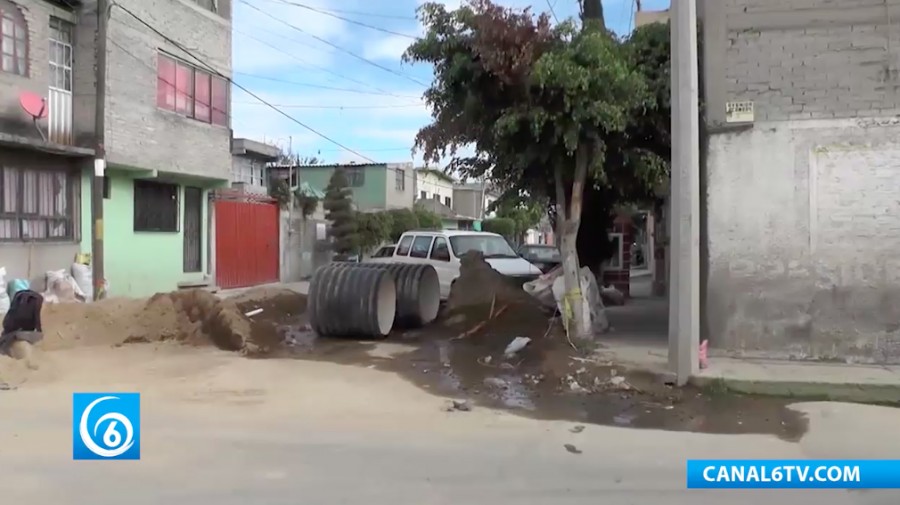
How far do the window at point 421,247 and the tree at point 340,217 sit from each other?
1201cm

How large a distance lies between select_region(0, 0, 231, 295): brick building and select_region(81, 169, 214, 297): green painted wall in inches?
1.1

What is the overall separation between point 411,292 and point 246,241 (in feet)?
36.6

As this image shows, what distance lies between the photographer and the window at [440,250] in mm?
16734

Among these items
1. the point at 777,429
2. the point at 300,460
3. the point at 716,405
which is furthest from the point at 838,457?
the point at 300,460

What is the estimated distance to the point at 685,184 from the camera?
8.59m

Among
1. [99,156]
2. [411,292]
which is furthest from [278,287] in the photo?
[411,292]

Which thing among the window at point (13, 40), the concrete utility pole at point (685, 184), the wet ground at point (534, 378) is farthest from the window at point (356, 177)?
the concrete utility pole at point (685, 184)

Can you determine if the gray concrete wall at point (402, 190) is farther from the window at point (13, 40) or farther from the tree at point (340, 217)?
the window at point (13, 40)

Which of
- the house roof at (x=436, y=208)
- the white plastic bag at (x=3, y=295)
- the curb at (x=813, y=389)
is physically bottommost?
the curb at (x=813, y=389)

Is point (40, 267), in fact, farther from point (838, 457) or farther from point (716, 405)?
point (838, 457)

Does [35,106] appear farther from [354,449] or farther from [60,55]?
[354,449]

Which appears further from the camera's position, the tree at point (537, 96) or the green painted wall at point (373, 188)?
the green painted wall at point (373, 188)

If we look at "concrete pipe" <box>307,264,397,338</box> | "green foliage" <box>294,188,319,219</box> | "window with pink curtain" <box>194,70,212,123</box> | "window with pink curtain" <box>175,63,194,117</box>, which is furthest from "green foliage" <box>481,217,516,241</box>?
"concrete pipe" <box>307,264,397,338</box>

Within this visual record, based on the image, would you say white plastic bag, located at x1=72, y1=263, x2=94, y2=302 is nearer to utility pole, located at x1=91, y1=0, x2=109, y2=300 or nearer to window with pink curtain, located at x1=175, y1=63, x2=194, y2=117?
utility pole, located at x1=91, y1=0, x2=109, y2=300
